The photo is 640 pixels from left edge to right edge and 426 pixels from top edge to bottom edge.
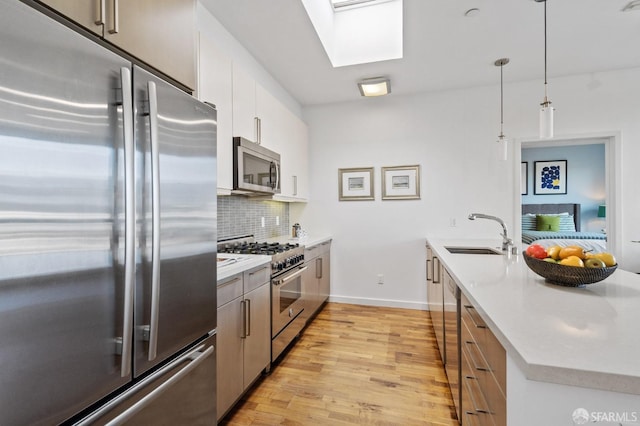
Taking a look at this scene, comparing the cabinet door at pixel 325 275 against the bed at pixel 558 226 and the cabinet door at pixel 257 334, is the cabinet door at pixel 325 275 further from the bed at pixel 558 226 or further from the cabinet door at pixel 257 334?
the bed at pixel 558 226

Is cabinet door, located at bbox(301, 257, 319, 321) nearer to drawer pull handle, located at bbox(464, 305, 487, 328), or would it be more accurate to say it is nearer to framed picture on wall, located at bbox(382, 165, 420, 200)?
framed picture on wall, located at bbox(382, 165, 420, 200)

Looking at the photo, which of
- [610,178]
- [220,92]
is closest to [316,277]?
[220,92]

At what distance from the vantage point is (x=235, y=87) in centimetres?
226

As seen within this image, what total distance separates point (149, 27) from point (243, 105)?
123cm

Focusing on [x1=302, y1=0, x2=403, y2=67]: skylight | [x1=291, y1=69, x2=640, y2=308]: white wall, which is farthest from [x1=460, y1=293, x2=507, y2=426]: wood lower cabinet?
[x1=302, y1=0, x2=403, y2=67]: skylight

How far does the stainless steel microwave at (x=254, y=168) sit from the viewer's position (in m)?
2.22

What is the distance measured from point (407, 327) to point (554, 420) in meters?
2.59

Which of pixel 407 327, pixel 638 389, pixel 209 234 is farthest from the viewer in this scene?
pixel 407 327

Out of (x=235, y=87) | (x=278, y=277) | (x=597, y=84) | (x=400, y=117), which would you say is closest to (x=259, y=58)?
(x=235, y=87)

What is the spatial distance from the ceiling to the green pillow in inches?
133

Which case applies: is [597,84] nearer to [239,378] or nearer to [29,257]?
[239,378]

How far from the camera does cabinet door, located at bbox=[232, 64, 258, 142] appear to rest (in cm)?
227

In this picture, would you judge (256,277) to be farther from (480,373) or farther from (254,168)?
(480,373)

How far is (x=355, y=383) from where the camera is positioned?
2152 mm
